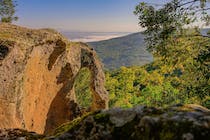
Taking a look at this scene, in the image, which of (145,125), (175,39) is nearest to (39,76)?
(175,39)

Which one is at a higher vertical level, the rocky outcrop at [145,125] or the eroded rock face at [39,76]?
the rocky outcrop at [145,125]

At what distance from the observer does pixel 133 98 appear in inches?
2729

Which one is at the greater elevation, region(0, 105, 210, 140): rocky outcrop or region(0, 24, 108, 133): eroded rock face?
region(0, 105, 210, 140): rocky outcrop

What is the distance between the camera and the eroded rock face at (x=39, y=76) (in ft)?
66.5

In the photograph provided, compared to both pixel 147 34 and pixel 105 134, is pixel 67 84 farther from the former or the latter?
pixel 105 134

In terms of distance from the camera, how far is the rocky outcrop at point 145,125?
4.36 meters

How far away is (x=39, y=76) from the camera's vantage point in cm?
2748

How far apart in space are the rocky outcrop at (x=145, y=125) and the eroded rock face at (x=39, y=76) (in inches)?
575

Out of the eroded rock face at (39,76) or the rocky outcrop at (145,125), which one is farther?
the eroded rock face at (39,76)

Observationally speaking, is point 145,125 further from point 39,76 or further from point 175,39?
point 39,76

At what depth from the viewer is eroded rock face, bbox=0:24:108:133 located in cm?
2028

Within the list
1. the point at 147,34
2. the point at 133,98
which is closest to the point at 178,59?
the point at 147,34

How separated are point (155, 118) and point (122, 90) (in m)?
66.5

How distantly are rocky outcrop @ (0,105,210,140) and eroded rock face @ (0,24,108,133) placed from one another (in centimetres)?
1461
